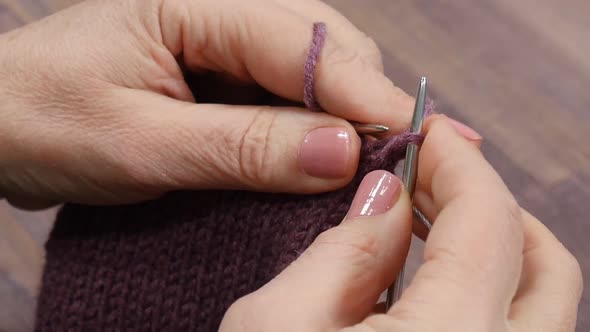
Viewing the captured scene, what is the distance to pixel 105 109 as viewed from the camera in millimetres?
652

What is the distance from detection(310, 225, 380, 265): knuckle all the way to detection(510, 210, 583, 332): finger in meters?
0.12

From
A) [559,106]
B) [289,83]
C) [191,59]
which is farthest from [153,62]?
[559,106]

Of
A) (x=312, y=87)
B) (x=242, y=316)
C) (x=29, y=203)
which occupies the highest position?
(x=312, y=87)

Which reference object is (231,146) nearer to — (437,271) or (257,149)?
(257,149)

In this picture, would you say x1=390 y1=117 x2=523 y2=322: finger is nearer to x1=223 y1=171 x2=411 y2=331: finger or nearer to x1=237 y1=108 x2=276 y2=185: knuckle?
x1=223 y1=171 x2=411 y2=331: finger

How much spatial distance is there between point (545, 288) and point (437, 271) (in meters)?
0.12

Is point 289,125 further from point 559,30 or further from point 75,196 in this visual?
point 559,30

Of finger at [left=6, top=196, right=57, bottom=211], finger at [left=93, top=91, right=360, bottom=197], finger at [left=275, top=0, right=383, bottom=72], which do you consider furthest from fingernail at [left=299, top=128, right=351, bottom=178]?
finger at [left=6, top=196, right=57, bottom=211]

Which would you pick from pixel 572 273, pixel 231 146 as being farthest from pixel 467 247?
pixel 231 146

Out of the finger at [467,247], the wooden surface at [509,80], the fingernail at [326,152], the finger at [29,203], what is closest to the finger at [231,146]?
the fingernail at [326,152]

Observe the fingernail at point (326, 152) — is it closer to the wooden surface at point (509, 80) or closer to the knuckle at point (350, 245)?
the knuckle at point (350, 245)

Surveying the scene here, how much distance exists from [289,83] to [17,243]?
1.78ft

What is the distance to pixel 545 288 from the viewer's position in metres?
0.51

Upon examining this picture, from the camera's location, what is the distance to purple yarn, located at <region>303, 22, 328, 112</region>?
0.59m
